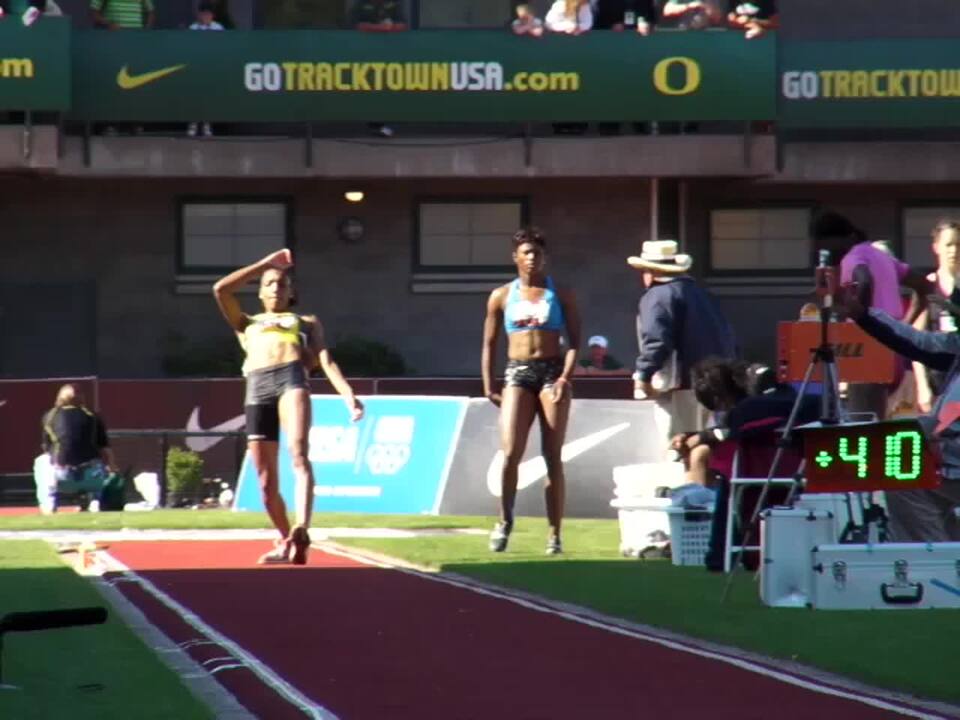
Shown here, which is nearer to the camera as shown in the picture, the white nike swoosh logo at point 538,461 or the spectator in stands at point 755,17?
the white nike swoosh logo at point 538,461

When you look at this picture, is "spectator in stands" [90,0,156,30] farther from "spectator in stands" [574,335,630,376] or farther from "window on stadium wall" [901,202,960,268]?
"window on stadium wall" [901,202,960,268]

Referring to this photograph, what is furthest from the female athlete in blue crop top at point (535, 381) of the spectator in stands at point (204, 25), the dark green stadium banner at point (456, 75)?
the spectator in stands at point (204, 25)

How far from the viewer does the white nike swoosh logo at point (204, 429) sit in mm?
25172

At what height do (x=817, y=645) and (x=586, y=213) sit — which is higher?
(x=586, y=213)

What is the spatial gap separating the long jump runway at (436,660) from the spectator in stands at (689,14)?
1815cm

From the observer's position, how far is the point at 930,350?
1062 cm

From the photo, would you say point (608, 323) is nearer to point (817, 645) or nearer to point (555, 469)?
point (555, 469)

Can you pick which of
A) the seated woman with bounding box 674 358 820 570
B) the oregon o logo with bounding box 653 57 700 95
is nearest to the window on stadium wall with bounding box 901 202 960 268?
the oregon o logo with bounding box 653 57 700 95

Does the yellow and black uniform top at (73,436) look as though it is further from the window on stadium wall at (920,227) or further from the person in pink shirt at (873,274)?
the window on stadium wall at (920,227)

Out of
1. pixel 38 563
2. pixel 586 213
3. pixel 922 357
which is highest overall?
pixel 586 213

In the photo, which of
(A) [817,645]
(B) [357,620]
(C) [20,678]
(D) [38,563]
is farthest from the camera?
(D) [38,563]

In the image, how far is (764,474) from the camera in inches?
483

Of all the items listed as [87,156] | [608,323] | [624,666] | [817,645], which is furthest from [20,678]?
[608,323]

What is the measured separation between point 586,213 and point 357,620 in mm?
21492
